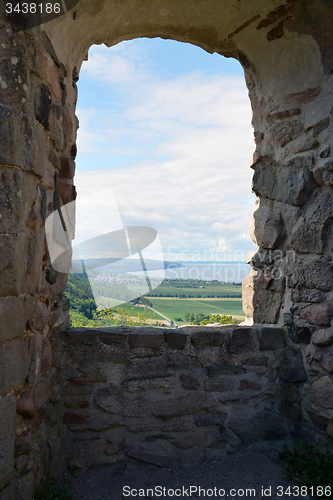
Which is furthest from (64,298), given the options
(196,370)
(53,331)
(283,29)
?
(283,29)

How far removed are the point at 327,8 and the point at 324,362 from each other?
202cm

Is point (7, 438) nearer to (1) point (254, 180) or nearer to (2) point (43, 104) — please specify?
(2) point (43, 104)

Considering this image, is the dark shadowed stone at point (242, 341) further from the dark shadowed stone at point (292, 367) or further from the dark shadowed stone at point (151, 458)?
the dark shadowed stone at point (151, 458)

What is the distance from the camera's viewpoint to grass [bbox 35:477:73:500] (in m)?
1.61

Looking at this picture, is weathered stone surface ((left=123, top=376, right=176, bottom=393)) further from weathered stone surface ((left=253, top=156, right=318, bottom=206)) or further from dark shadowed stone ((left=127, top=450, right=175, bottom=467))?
weathered stone surface ((left=253, top=156, right=318, bottom=206))

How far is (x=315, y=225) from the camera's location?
2.11 meters

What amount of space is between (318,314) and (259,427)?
77 cm

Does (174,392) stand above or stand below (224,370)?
below

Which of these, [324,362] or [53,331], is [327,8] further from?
[53,331]

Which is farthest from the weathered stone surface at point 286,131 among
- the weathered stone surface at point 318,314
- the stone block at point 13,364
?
the stone block at point 13,364

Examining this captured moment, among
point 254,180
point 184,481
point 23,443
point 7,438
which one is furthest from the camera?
point 254,180

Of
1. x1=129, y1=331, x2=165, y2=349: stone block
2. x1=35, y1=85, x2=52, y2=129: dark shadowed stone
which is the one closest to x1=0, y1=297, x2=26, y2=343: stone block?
x1=129, y1=331, x2=165, y2=349: stone block

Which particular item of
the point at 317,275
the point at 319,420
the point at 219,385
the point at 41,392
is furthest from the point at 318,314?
the point at 41,392

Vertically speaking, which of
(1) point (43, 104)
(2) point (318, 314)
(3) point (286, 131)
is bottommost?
(2) point (318, 314)
